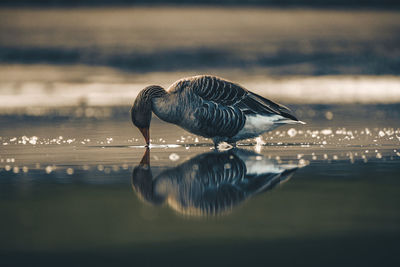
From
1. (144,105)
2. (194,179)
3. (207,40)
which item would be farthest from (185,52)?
(194,179)

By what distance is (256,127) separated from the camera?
966cm

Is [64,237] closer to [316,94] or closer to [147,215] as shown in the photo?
[147,215]

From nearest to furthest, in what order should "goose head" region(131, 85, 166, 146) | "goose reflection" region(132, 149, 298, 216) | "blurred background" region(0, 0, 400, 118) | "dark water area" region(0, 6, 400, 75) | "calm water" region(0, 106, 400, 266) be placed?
1. "calm water" region(0, 106, 400, 266)
2. "goose reflection" region(132, 149, 298, 216)
3. "goose head" region(131, 85, 166, 146)
4. "blurred background" region(0, 0, 400, 118)
5. "dark water area" region(0, 6, 400, 75)

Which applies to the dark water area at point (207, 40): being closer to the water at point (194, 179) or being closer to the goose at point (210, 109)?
the water at point (194, 179)

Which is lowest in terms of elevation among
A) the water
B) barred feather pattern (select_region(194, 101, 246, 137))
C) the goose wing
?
the water

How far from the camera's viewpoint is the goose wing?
31.1 feet

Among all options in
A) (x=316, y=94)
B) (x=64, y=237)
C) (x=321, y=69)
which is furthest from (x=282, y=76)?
(x=64, y=237)

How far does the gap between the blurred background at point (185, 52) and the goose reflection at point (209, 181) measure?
6211 mm

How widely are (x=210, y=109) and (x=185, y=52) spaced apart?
17733mm

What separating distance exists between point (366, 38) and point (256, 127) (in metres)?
22.1

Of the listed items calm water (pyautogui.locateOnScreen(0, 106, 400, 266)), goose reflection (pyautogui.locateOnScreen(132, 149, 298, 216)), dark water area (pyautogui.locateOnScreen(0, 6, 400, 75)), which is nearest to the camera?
calm water (pyautogui.locateOnScreen(0, 106, 400, 266))

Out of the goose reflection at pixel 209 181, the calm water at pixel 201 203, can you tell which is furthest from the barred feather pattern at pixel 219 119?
the goose reflection at pixel 209 181

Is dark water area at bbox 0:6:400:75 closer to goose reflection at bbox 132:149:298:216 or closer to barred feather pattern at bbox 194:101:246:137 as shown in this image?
barred feather pattern at bbox 194:101:246:137

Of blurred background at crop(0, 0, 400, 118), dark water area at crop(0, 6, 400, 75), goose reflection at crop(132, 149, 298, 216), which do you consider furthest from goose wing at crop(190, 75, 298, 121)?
dark water area at crop(0, 6, 400, 75)
